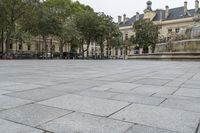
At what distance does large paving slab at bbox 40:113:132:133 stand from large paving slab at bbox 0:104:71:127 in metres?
0.16

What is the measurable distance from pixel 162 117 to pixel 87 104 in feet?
4.00

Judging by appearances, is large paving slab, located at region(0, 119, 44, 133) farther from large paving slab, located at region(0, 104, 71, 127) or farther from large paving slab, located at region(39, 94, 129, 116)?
large paving slab, located at region(39, 94, 129, 116)

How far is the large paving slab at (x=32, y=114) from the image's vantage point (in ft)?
10.4

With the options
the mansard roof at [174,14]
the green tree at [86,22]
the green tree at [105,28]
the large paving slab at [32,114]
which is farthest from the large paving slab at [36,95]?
the mansard roof at [174,14]

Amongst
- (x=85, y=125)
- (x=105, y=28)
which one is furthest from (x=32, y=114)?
(x=105, y=28)

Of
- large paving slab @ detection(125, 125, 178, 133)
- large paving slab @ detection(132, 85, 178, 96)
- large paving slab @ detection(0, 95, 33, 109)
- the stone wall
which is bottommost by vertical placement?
large paving slab @ detection(125, 125, 178, 133)

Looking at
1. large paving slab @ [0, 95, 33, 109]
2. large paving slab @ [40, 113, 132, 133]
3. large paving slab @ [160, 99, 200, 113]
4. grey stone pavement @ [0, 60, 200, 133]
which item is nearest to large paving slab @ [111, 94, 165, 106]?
grey stone pavement @ [0, 60, 200, 133]

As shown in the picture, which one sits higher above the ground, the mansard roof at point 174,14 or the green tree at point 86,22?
the mansard roof at point 174,14

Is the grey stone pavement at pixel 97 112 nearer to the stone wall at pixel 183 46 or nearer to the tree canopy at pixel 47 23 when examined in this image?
the stone wall at pixel 183 46

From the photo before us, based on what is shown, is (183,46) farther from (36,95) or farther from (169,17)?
(169,17)

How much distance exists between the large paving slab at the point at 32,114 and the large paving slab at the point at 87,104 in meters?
0.25

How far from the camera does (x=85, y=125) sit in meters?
3.05

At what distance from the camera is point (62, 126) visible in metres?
3.00

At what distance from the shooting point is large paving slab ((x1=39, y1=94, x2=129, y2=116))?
377 cm
